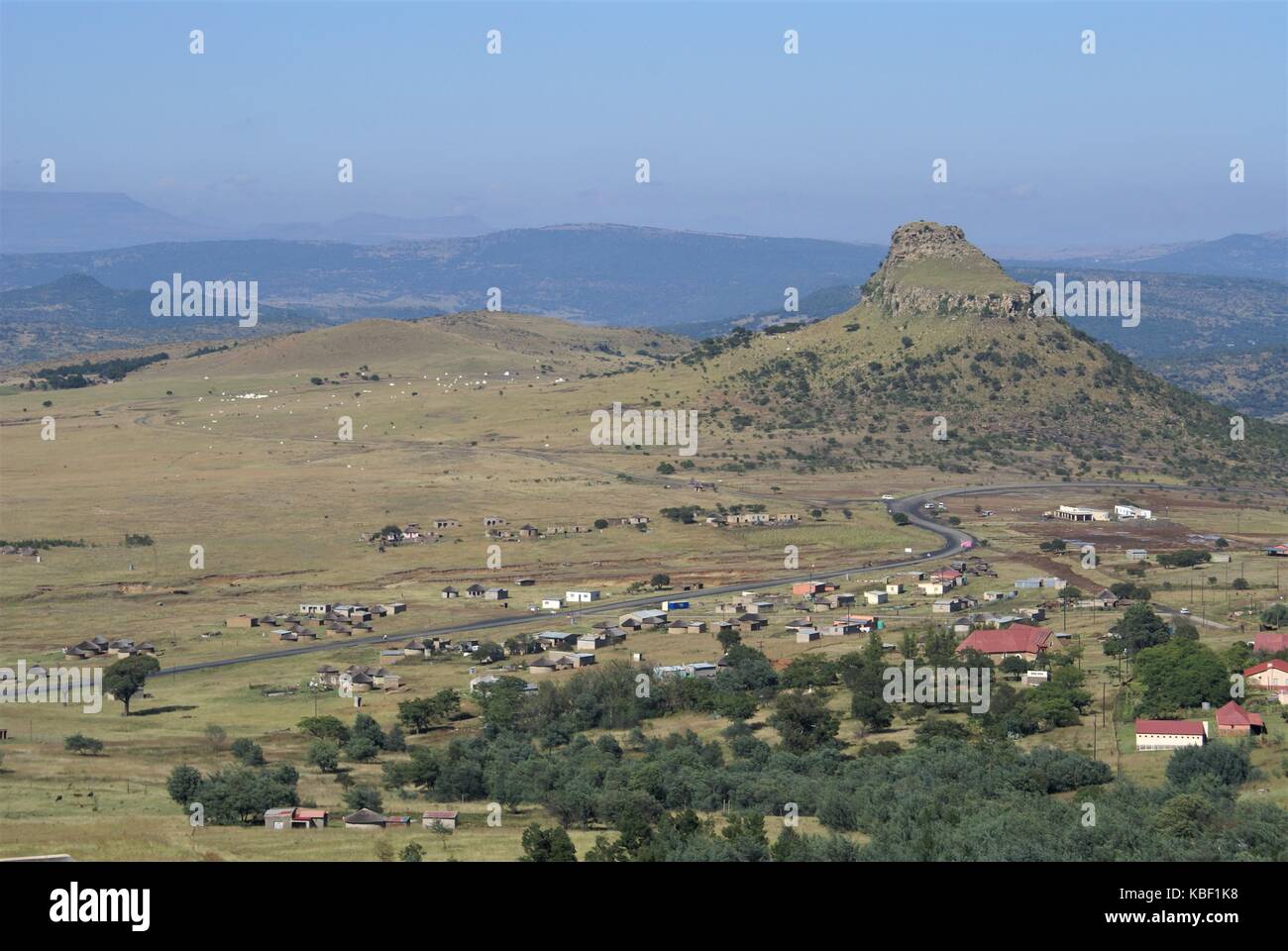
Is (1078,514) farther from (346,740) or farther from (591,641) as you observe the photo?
(346,740)

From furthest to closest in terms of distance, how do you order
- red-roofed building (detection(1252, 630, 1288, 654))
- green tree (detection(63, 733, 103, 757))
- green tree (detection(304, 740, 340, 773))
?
red-roofed building (detection(1252, 630, 1288, 654))
green tree (detection(63, 733, 103, 757))
green tree (detection(304, 740, 340, 773))

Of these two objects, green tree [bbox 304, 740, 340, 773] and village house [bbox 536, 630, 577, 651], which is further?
village house [bbox 536, 630, 577, 651]

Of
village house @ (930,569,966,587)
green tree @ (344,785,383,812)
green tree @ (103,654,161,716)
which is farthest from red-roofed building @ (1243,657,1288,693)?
green tree @ (103,654,161,716)

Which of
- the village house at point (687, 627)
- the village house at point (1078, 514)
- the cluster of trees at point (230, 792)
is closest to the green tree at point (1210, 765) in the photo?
the cluster of trees at point (230, 792)

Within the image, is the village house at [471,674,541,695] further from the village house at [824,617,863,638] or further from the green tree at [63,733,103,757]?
the village house at [824,617,863,638]

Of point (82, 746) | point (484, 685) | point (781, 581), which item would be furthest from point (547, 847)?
point (781, 581)

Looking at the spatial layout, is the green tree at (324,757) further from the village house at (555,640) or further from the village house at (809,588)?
the village house at (809,588)
